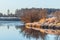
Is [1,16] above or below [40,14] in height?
below

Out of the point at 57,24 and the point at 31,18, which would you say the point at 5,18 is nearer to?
the point at 31,18

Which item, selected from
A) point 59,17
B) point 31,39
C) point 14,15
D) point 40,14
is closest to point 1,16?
point 14,15

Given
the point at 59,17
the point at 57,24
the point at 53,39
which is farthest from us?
the point at 59,17

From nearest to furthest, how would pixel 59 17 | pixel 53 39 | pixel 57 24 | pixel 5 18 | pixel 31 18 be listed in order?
pixel 53 39 < pixel 57 24 < pixel 59 17 < pixel 31 18 < pixel 5 18

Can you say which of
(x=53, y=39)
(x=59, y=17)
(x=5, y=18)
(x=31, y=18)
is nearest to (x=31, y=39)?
(x=53, y=39)

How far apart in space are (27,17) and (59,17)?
8.08m

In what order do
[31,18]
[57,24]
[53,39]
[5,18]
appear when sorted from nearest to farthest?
[53,39]
[57,24]
[31,18]
[5,18]

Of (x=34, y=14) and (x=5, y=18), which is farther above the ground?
(x=34, y=14)

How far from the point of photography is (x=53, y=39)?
16578 millimetres

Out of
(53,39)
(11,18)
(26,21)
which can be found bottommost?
(11,18)

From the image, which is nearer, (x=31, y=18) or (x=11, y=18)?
(x=31, y=18)

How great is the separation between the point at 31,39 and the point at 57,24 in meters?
13.3

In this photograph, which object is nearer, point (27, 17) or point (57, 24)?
→ point (57, 24)

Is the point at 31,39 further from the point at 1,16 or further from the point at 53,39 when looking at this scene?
the point at 1,16
